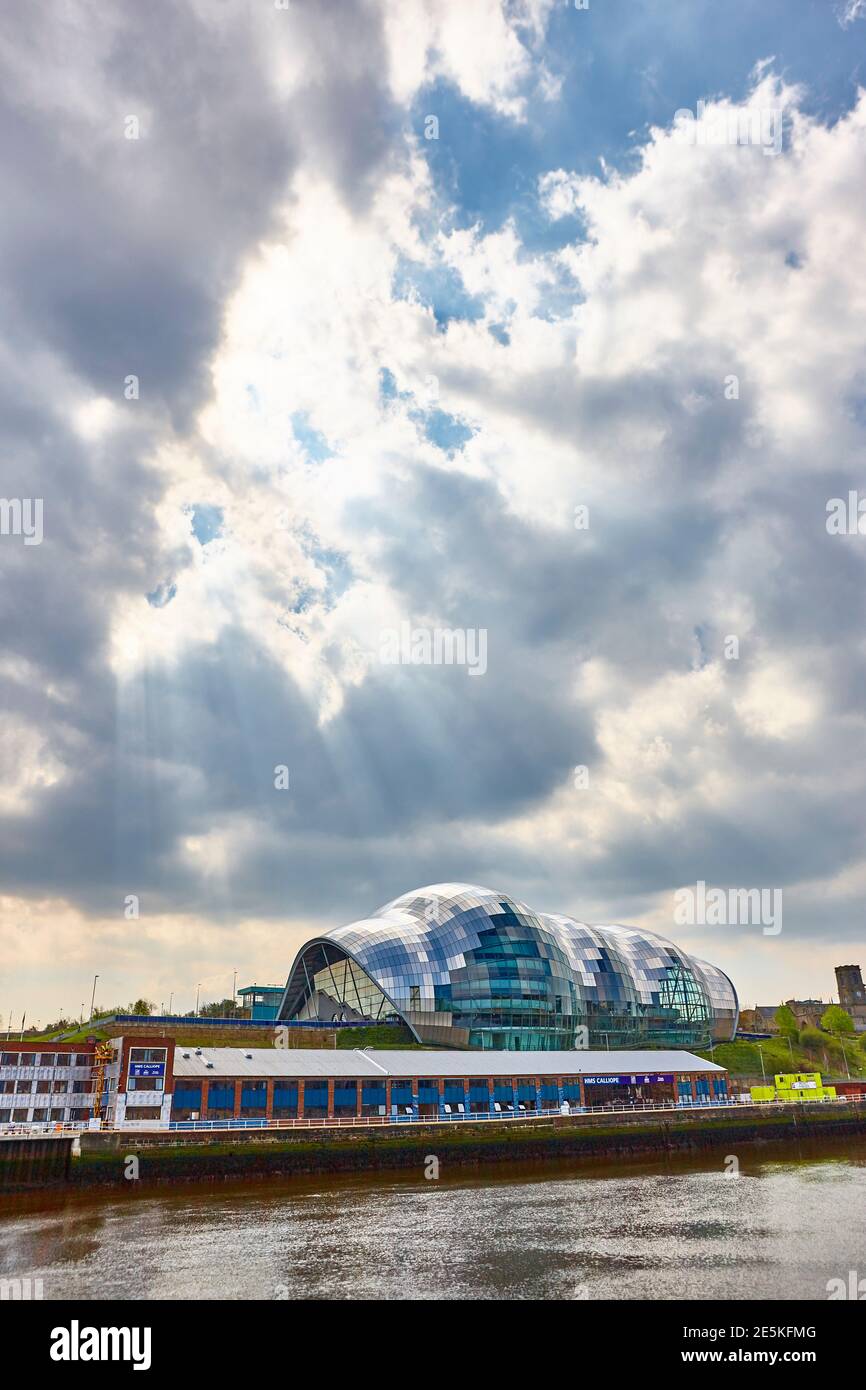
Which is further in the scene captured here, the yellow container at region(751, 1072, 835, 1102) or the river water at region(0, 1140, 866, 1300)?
the yellow container at region(751, 1072, 835, 1102)

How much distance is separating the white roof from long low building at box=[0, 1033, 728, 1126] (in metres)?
0.13

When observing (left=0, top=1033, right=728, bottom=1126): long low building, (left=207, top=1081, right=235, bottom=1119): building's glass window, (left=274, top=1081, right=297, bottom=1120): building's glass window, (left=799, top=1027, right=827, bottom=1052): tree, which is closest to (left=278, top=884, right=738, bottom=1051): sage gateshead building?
(left=0, top=1033, right=728, bottom=1126): long low building

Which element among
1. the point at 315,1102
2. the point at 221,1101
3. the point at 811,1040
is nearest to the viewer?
the point at 221,1101

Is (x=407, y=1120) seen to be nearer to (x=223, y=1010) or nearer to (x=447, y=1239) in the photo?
(x=447, y=1239)

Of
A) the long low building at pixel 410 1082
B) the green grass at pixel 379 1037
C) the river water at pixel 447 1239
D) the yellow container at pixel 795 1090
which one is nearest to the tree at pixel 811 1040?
the yellow container at pixel 795 1090

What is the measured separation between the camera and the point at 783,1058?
129000mm

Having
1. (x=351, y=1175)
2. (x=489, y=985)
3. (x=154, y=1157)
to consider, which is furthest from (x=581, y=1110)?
(x=154, y=1157)

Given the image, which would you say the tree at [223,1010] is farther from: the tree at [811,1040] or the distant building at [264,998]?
the tree at [811,1040]

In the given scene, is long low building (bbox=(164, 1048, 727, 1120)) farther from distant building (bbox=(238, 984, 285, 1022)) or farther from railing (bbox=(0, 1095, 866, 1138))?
distant building (bbox=(238, 984, 285, 1022))

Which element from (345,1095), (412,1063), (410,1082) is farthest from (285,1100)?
(412,1063)

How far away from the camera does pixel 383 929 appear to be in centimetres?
10469

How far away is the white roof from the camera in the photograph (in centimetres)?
6781

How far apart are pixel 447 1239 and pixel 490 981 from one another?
64.8m
